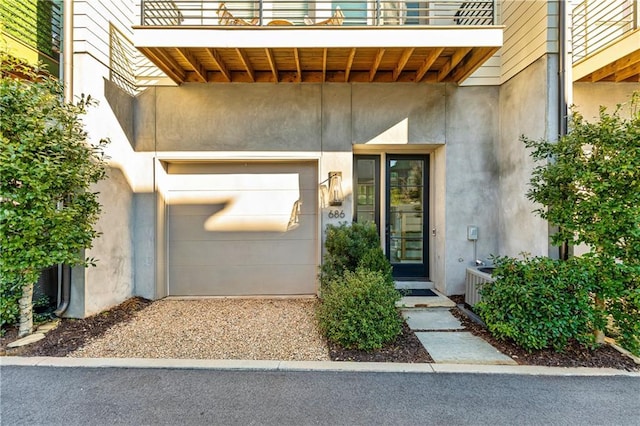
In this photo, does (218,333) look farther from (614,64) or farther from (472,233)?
(614,64)

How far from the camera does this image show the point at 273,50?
4.33m

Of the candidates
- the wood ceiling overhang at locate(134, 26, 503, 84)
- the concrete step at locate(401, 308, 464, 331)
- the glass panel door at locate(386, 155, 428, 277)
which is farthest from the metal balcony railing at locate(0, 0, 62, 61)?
the concrete step at locate(401, 308, 464, 331)

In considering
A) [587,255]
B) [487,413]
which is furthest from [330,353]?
[587,255]

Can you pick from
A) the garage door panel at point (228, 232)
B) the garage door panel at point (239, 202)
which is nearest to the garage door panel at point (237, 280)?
the garage door panel at point (228, 232)

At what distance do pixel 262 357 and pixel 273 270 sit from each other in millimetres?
2298

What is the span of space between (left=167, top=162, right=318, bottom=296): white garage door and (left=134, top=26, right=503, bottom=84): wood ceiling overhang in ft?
5.15

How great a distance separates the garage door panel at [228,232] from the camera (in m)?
5.37

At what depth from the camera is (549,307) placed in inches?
121

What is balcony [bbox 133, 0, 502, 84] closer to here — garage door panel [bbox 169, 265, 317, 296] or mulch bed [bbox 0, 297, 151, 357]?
garage door panel [bbox 169, 265, 317, 296]

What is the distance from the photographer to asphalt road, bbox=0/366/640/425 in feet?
7.38

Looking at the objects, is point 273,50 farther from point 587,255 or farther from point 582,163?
point 587,255

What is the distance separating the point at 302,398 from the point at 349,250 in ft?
7.46

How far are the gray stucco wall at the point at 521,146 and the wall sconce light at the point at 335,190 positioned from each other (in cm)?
276

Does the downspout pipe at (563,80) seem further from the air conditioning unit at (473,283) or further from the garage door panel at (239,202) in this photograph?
the garage door panel at (239,202)
